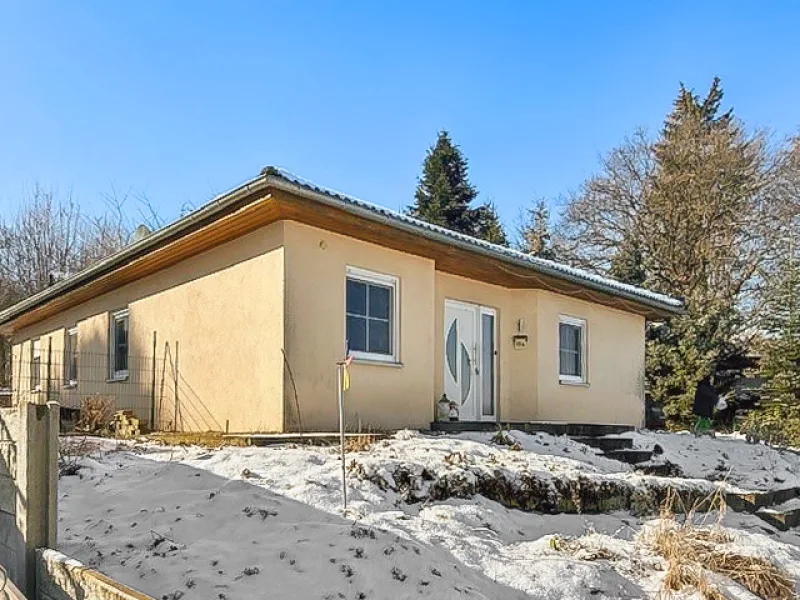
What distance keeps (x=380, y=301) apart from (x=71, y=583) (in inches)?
254

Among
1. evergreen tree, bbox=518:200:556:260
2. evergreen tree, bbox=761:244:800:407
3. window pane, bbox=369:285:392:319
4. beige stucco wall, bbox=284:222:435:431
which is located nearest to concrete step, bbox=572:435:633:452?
beige stucco wall, bbox=284:222:435:431

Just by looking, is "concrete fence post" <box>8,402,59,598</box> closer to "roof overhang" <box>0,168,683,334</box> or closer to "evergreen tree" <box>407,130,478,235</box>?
"roof overhang" <box>0,168,683,334</box>

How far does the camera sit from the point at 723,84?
26.2 meters

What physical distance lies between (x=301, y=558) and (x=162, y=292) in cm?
759

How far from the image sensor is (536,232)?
88.3 ft

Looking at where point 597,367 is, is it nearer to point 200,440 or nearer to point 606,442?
point 606,442

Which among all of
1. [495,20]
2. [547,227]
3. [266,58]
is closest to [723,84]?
[547,227]

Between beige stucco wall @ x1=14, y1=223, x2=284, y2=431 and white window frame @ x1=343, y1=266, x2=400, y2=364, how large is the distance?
3.61 ft

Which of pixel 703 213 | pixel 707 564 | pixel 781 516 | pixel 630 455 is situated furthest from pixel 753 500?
pixel 703 213

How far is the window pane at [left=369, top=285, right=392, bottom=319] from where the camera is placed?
9.20 metres

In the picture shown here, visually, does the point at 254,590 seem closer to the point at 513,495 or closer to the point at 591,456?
the point at 513,495

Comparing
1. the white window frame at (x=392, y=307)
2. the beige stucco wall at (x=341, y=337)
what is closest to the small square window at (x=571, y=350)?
the beige stucco wall at (x=341, y=337)

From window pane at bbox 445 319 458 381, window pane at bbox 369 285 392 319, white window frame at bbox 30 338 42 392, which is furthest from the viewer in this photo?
white window frame at bbox 30 338 42 392

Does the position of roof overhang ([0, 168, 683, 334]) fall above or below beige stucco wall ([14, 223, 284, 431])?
above
